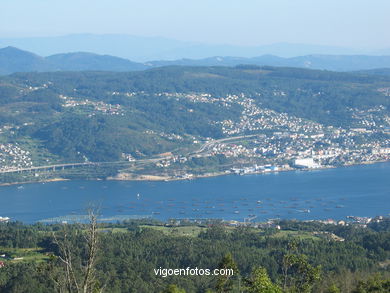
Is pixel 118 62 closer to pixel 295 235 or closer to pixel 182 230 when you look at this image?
pixel 182 230

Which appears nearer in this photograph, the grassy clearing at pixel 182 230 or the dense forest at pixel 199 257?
the dense forest at pixel 199 257

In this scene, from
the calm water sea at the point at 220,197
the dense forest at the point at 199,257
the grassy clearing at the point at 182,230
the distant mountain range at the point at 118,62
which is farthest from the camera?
the distant mountain range at the point at 118,62

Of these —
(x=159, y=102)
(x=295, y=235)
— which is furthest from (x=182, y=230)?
(x=159, y=102)

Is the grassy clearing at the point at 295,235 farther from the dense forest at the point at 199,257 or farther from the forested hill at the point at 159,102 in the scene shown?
the forested hill at the point at 159,102

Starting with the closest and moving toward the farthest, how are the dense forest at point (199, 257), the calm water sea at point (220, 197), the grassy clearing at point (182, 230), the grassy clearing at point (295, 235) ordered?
the dense forest at point (199, 257) < the grassy clearing at point (295, 235) < the grassy clearing at point (182, 230) < the calm water sea at point (220, 197)

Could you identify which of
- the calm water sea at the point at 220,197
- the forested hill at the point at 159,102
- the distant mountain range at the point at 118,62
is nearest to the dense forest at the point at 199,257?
the calm water sea at the point at 220,197

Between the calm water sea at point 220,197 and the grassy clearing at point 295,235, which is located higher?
the grassy clearing at point 295,235

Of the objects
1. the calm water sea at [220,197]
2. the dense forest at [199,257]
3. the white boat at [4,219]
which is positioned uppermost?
the dense forest at [199,257]

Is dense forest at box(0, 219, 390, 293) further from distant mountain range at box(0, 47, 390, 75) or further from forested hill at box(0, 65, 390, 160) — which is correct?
distant mountain range at box(0, 47, 390, 75)
